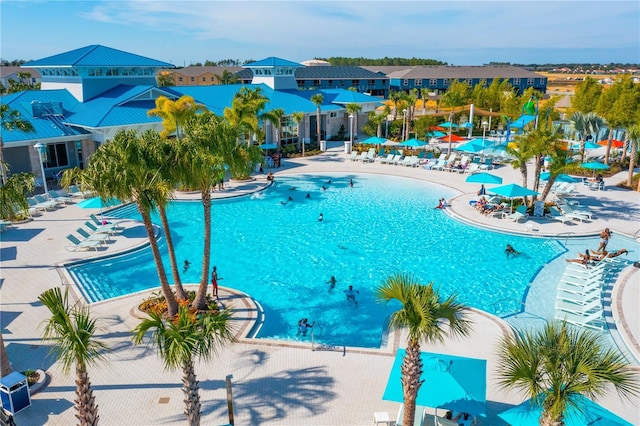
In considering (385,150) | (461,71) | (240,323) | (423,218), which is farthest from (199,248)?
(461,71)

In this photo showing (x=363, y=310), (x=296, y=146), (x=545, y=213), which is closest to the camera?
(x=363, y=310)

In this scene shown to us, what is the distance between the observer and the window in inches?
1344

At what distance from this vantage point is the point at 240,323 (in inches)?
612

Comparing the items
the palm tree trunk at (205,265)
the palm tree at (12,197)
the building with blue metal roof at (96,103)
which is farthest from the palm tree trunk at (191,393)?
the building with blue metal roof at (96,103)

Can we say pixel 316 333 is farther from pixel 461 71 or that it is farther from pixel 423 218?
pixel 461 71

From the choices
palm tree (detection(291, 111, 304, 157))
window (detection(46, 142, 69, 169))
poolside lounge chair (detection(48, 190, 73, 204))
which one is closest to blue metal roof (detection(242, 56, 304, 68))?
palm tree (detection(291, 111, 304, 157))

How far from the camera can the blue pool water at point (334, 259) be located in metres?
17.7

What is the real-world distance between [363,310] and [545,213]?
14942 millimetres

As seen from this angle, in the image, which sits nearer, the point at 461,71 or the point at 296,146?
the point at 296,146

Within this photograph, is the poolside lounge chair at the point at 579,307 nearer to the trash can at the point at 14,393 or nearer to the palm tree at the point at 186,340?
the palm tree at the point at 186,340

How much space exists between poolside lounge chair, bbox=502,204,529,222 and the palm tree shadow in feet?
55.9

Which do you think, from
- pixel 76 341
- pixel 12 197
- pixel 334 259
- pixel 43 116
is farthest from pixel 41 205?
pixel 76 341

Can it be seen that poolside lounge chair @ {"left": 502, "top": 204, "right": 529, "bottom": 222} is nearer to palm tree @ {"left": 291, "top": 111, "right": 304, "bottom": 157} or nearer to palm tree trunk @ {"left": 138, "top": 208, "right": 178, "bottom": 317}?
palm tree trunk @ {"left": 138, "top": 208, "right": 178, "bottom": 317}

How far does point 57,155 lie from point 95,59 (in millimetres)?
9585
